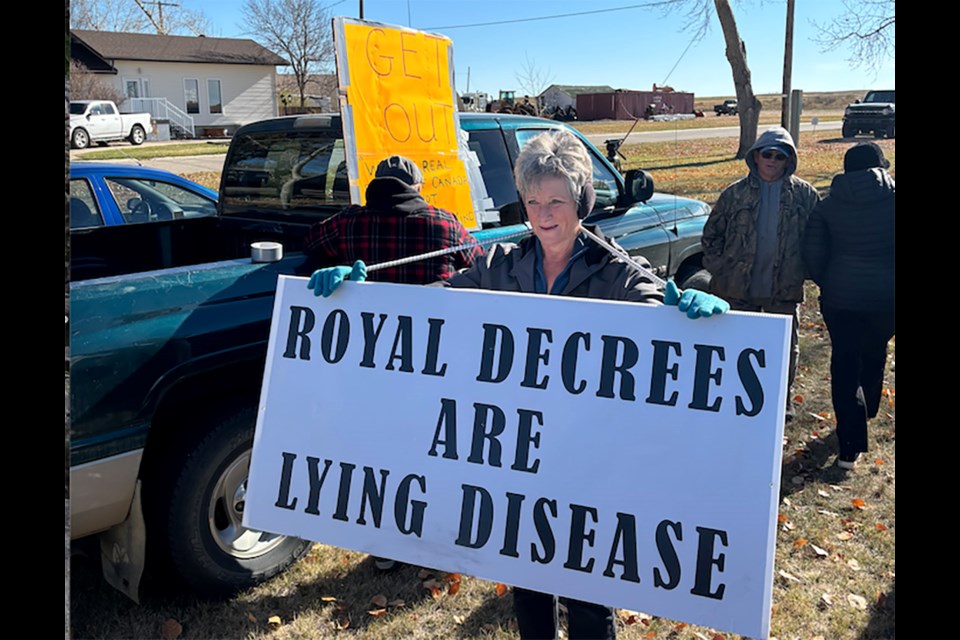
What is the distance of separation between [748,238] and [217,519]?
3.31 m

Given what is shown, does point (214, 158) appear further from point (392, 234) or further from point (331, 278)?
point (331, 278)

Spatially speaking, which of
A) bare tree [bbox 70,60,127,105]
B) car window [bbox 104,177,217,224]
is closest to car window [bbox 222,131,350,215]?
car window [bbox 104,177,217,224]

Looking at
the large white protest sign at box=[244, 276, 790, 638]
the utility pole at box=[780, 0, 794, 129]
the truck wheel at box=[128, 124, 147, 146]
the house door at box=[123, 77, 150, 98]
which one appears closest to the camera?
the large white protest sign at box=[244, 276, 790, 638]

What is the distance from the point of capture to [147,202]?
21.2ft

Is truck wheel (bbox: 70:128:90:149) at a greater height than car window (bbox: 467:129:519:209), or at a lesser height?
greater

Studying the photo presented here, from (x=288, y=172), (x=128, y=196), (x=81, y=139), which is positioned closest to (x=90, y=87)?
(x=81, y=139)

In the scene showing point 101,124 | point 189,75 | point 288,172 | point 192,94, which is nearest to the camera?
point 288,172

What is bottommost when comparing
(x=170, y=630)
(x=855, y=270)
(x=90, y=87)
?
(x=170, y=630)

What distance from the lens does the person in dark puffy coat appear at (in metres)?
4.36

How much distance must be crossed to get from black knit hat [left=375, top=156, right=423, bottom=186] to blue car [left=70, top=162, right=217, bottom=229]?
120 inches

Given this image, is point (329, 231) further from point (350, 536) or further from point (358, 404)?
point (350, 536)

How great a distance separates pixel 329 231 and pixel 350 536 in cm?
159

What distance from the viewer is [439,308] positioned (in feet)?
7.79

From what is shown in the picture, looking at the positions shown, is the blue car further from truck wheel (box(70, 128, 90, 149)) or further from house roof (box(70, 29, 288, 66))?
house roof (box(70, 29, 288, 66))
